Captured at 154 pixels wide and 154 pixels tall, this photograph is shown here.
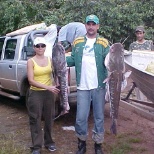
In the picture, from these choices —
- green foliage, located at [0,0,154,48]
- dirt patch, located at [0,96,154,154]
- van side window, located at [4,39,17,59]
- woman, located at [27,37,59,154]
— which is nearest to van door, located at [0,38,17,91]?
van side window, located at [4,39,17,59]

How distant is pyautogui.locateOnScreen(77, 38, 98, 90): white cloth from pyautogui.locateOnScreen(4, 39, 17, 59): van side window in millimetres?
3328

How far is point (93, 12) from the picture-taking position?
1202 centimetres

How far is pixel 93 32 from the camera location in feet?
15.1

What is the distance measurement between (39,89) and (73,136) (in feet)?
5.24

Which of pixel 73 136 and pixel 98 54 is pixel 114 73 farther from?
pixel 73 136

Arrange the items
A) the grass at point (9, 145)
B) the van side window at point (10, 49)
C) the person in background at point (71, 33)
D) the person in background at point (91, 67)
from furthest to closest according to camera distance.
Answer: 1. the van side window at point (10, 49)
2. the person in background at point (71, 33)
3. the grass at point (9, 145)
4. the person in background at point (91, 67)

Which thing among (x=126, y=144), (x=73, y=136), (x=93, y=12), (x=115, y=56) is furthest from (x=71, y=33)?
(x=93, y=12)

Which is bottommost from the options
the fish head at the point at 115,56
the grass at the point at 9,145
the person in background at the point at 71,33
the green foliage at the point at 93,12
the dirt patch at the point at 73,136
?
the dirt patch at the point at 73,136

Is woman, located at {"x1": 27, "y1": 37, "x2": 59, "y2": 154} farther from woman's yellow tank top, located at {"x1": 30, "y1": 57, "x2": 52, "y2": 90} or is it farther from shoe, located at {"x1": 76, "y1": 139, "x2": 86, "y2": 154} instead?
shoe, located at {"x1": 76, "y1": 139, "x2": 86, "y2": 154}

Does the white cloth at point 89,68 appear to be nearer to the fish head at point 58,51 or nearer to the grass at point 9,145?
the fish head at point 58,51

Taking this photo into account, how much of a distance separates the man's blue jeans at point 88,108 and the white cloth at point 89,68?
0.10 metres

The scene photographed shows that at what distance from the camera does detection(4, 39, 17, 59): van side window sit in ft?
25.0

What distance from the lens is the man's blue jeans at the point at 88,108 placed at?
15.4 ft

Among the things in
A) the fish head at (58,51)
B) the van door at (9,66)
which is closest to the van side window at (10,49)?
the van door at (9,66)
